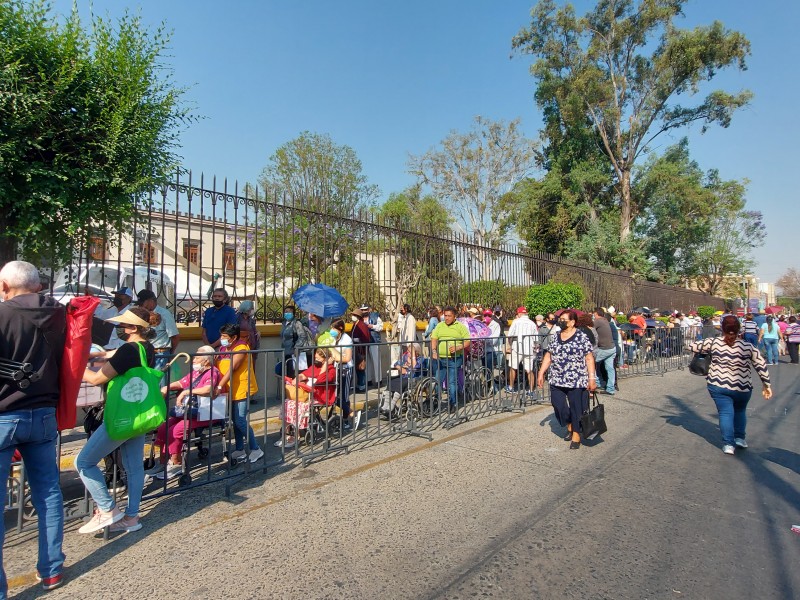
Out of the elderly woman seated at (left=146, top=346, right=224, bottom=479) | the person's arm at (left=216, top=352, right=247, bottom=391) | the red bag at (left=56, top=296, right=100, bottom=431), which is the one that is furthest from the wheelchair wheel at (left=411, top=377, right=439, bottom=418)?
the red bag at (left=56, top=296, right=100, bottom=431)

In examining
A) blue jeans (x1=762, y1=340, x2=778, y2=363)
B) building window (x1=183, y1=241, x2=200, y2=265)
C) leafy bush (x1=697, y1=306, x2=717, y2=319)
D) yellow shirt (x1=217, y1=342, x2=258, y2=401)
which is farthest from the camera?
leafy bush (x1=697, y1=306, x2=717, y2=319)

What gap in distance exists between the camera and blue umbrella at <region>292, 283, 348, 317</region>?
7789 millimetres

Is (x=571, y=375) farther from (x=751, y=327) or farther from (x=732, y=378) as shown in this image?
(x=751, y=327)

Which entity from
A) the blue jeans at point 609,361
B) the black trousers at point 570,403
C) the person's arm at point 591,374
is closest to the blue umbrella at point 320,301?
the black trousers at point 570,403

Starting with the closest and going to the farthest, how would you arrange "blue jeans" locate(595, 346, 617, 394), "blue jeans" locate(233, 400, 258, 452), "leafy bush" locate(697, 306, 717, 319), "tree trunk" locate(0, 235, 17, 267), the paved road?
the paved road < "blue jeans" locate(233, 400, 258, 452) < "tree trunk" locate(0, 235, 17, 267) < "blue jeans" locate(595, 346, 617, 394) < "leafy bush" locate(697, 306, 717, 319)

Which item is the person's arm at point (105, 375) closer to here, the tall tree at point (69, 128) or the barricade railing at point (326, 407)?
the barricade railing at point (326, 407)

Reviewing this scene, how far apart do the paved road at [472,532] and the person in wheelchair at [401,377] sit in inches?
38.8

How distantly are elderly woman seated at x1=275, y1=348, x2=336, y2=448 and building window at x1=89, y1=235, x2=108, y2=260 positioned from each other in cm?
308

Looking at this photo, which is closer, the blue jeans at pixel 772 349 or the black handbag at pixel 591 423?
the black handbag at pixel 591 423

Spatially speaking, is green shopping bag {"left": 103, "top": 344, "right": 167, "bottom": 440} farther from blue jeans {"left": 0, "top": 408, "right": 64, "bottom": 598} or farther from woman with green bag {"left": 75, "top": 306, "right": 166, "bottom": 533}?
blue jeans {"left": 0, "top": 408, "right": 64, "bottom": 598}

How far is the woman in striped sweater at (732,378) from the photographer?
5.99 m

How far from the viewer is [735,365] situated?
6.05 meters

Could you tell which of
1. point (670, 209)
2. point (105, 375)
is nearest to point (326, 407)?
point (105, 375)

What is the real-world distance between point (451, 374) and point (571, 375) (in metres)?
2.03
